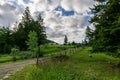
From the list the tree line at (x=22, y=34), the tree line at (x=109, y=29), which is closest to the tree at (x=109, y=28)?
the tree line at (x=109, y=29)

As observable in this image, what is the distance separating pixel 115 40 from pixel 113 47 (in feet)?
3.92

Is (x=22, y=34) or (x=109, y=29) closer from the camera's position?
(x=109, y=29)

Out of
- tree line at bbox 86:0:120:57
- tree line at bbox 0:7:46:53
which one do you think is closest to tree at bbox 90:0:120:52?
tree line at bbox 86:0:120:57

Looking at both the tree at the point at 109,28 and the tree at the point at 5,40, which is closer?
the tree at the point at 109,28

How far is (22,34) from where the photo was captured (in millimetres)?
93812

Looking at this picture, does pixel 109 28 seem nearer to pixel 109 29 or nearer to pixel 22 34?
pixel 109 29

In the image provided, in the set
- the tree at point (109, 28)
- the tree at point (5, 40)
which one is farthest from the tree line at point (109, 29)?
the tree at point (5, 40)

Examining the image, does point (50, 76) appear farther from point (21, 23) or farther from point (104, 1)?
point (21, 23)

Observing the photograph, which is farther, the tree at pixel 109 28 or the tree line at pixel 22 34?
the tree line at pixel 22 34

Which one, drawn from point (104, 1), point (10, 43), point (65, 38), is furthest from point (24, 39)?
point (65, 38)

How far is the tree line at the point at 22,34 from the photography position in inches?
3452

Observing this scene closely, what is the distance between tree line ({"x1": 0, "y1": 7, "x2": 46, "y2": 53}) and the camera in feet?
288

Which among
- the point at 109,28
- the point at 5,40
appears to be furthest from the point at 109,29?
the point at 5,40

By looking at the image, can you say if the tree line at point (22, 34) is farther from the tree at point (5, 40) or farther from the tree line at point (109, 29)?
the tree line at point (109, 29)
